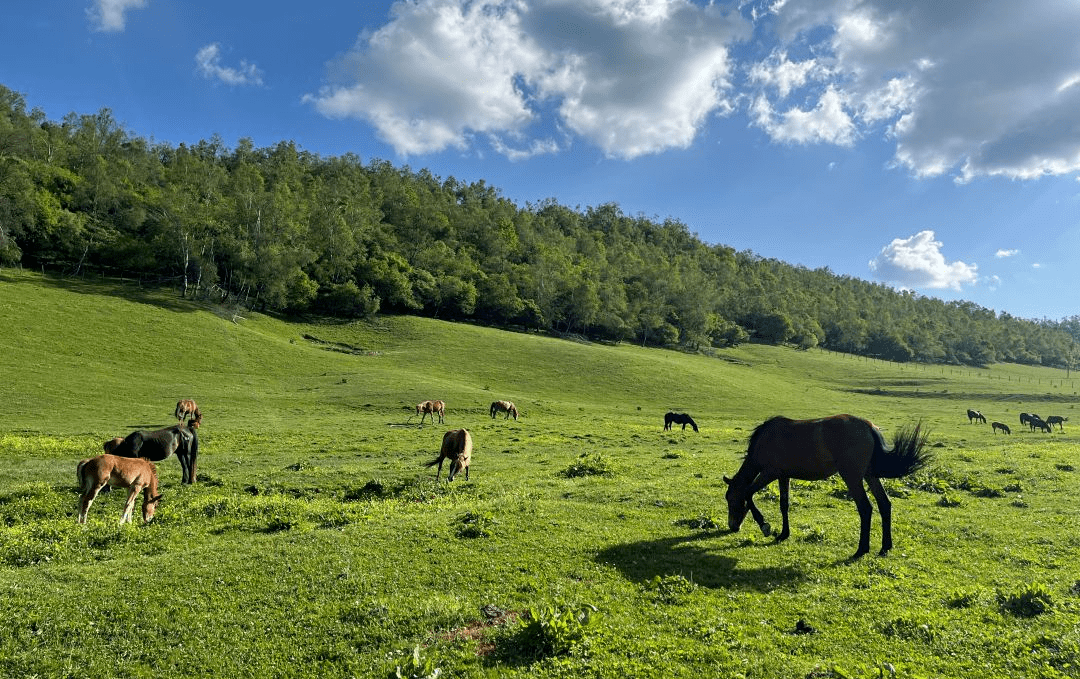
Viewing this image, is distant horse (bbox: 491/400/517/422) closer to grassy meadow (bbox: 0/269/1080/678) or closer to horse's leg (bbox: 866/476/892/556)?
grassy meadow (bbox: 0/269/1080/678)

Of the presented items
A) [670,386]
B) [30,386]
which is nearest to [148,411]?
[30,386]

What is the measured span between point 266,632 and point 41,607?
354cm

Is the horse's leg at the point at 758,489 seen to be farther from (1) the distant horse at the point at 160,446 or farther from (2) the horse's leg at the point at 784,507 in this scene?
(1) the distant horse at the point at 160,446

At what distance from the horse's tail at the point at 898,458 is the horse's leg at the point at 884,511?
21cm

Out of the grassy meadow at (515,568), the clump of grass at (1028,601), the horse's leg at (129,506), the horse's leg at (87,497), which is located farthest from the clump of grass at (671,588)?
the horse's leg at (87,497)

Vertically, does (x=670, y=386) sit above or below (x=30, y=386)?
above

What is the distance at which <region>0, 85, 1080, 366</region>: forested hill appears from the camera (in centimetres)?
8519

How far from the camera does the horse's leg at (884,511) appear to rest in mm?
11703

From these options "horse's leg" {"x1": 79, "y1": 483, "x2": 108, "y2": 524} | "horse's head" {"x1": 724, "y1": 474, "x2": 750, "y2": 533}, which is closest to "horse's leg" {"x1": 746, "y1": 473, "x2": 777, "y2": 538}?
"horse's head" {"x1": 724, "y1": 474, "x2": 750, "y2": 533}

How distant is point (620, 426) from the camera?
134 feet

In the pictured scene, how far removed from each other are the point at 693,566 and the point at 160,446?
18865mm

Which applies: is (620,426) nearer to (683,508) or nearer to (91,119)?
(683,508)

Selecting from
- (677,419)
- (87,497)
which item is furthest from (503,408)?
A: (87,497)

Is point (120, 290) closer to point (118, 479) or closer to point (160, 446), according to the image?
point (160, 446)
